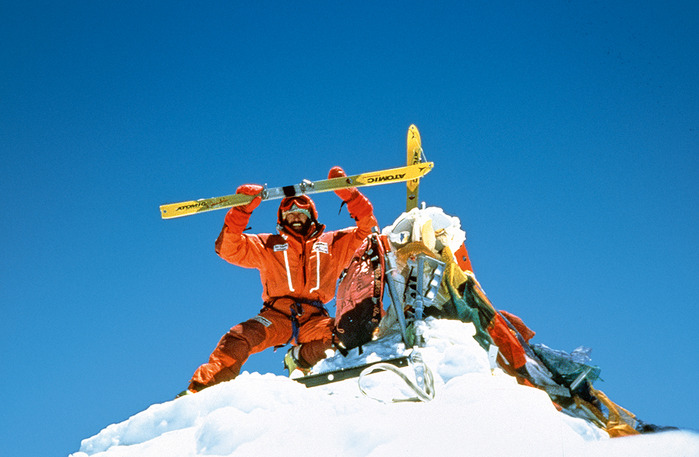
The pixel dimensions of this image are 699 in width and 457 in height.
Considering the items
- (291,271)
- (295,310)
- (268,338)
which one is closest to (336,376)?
(268,338)

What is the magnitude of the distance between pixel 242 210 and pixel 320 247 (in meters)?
0.95

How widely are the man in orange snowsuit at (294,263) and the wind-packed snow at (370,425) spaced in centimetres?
248

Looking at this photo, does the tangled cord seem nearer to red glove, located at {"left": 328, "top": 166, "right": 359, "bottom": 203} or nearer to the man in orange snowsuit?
the man in orange snowsuit

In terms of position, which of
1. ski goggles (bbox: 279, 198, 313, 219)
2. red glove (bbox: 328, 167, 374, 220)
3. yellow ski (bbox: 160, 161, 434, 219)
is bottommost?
red glove (bbox: 328, 167, 374, 220)

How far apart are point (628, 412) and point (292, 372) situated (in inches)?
113

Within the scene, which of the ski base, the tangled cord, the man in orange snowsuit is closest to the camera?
the tangled cord

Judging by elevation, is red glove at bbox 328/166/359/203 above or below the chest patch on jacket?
above

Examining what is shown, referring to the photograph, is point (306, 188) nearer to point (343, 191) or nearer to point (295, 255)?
point (343, 191)

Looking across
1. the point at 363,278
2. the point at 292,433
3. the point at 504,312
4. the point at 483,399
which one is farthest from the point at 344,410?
the point at 504,312

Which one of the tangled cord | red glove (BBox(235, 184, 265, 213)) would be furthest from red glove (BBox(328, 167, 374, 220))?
the tangled cord

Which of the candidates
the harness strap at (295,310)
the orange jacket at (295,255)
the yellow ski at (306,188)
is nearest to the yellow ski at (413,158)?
the yellow ski at (306,188)

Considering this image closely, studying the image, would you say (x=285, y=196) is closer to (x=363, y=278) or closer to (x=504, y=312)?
(x=363, y=278)

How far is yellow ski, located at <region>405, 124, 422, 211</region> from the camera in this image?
22.5ft

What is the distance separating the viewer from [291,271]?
6.57 meters
